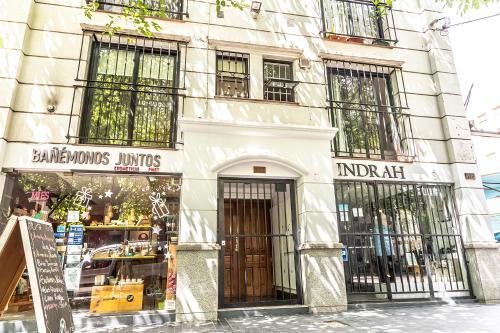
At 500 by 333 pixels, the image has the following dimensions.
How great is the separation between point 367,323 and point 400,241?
299 cm

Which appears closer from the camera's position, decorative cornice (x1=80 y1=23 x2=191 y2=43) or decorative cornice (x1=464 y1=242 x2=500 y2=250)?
decorative cornice (x1=80 y1=23 x2=191 y2=43)

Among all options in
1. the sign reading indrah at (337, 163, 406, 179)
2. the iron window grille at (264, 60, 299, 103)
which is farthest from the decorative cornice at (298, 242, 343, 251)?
the iron window grille at (264, 60, 299, 103)

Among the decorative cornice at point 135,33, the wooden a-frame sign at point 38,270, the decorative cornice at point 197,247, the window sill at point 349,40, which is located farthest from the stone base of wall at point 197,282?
the window sill at point 349,40

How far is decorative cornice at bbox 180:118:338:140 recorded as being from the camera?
736cm

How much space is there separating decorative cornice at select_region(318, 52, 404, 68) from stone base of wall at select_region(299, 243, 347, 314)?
532cm

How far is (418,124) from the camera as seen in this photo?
9.10m

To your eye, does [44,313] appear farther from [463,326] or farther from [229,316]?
[463,326]

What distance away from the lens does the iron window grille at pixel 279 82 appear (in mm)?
8617

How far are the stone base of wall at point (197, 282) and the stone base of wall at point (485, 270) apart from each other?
6739 millimetres

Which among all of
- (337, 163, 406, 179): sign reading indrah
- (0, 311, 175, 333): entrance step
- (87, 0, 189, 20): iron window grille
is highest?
(87, 0, 189, 20): iron window grille

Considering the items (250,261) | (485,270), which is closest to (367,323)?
(250,261)

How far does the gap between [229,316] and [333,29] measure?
8577 millimetres

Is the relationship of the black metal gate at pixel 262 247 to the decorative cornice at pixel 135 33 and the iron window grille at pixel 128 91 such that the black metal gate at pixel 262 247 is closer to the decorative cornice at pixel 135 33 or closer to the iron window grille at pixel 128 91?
the iron window grille at pixel 128 91

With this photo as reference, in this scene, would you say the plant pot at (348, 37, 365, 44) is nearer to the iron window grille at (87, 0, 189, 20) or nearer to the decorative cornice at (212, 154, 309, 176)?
the decorative cornice at (212, 154, 309, 176)
